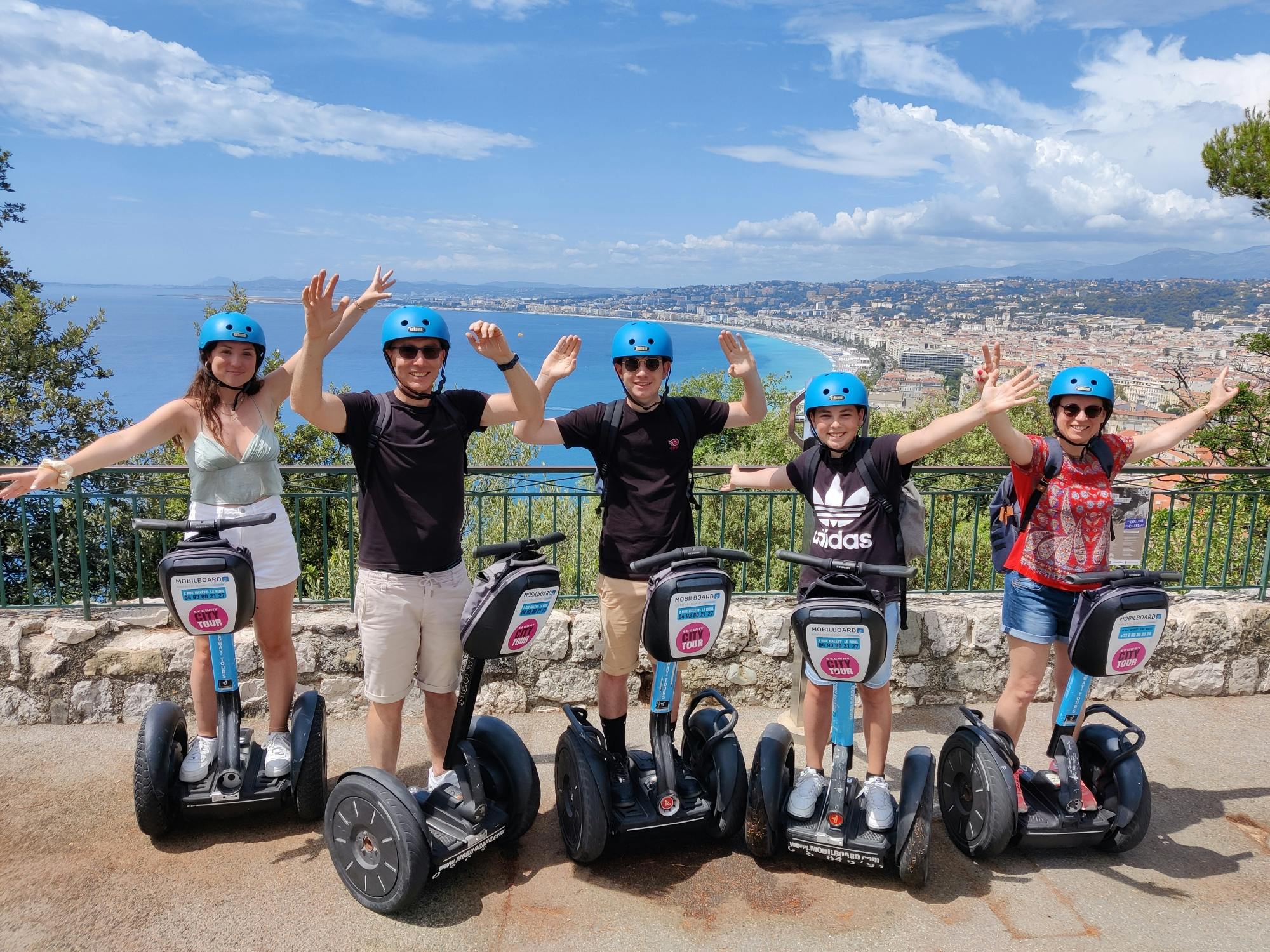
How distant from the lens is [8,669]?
4578mm

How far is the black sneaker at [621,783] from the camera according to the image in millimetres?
3357

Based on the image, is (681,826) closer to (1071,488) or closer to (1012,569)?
(1012,569)

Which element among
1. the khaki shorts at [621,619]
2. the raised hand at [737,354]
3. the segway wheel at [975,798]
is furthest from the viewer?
the raised hand at [737,354]

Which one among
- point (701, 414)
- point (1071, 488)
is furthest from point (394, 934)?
point (1071, 488)

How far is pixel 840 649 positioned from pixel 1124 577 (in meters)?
1.12

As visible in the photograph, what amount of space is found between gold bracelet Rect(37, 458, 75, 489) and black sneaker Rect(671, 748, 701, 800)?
2406 millimetres

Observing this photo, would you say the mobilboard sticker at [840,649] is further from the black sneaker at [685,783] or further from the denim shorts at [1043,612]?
the denim shorts at [1043,612]

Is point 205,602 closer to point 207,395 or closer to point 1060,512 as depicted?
point 207,395

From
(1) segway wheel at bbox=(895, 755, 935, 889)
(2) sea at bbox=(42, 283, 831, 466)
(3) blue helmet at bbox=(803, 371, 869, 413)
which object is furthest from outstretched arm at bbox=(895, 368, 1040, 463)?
(2) sea at bbox=(42, 283, 831, 466)

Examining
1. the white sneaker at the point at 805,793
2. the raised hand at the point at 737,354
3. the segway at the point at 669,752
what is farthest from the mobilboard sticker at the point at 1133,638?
the raised hand at the point at 737,354

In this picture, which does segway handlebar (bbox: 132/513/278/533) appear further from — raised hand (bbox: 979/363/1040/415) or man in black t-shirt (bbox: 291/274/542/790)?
raised hand (bbox: 979/363/1040/415)

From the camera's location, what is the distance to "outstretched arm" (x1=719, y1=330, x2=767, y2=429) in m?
3.52

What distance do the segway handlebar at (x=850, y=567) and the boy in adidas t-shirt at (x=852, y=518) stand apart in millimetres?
132

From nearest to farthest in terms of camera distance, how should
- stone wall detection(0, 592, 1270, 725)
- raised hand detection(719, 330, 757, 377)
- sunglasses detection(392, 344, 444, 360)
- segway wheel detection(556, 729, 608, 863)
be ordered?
sunglasses detection(392, 344, 444, 360)
segway wheel detection(556, 729, 608, 863)
raised hand detection(719, 330, 757, 377)
stone wall detection(0, 592, 1270, 725)
